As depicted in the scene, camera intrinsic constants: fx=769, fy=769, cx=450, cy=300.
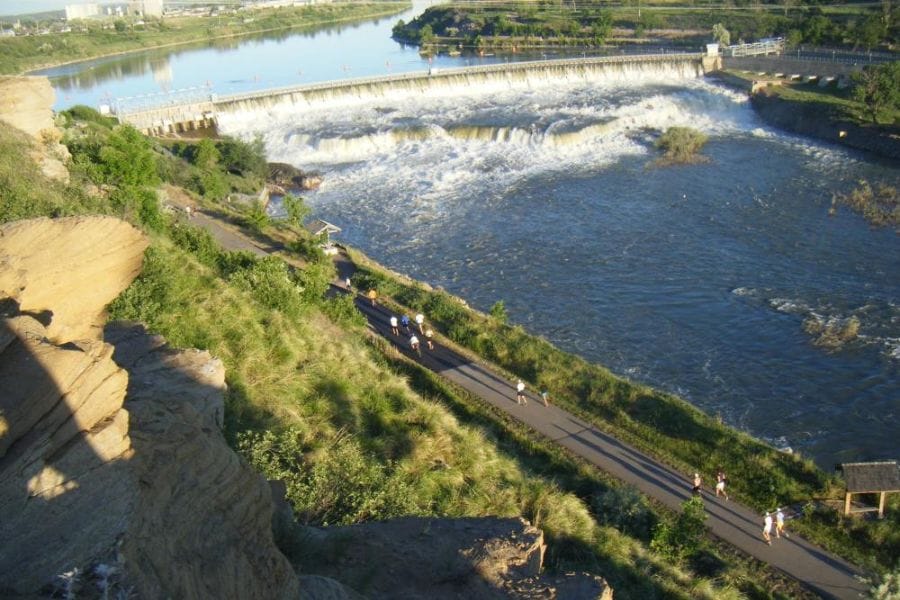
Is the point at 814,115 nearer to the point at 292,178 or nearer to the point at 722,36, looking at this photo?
the point at 722,36

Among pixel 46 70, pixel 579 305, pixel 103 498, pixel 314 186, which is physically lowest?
pixel 579 305

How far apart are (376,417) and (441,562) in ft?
19.0

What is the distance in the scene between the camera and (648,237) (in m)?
32.0

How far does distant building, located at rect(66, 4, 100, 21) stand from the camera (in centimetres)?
14738

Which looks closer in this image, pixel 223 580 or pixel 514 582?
pixel 223 580

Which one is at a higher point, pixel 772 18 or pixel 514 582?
pixel 772 18

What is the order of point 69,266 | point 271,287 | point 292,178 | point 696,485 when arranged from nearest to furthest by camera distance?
point 69,266 < point 696,485 < point 271,287 < point 292,178

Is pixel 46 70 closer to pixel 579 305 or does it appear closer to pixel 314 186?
pixel 314 186

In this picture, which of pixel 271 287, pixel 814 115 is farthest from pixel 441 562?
pixel 814 115

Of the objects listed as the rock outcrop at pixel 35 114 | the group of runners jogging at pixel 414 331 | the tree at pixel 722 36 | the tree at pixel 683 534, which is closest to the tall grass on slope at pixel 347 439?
the tree at pixel 683 534

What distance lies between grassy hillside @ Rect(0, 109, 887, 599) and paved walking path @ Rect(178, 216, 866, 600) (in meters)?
0.49

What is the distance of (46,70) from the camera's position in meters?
90.1

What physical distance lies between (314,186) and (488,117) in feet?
47.5

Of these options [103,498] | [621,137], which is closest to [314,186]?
[621,137]
